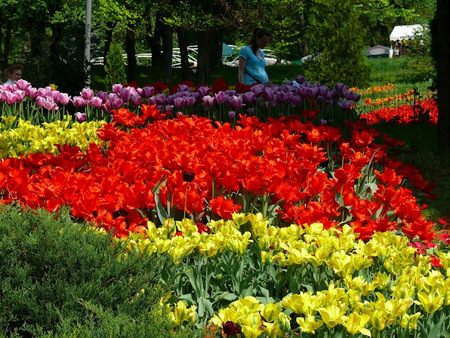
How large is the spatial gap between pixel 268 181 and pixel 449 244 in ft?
3.58

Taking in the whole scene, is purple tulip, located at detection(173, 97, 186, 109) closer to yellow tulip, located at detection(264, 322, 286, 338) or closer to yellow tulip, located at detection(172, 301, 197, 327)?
yellow tulip, located at detection(172, 301, 197, 327)

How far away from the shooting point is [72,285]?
8.05 feet

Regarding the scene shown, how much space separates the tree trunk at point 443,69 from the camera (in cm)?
802

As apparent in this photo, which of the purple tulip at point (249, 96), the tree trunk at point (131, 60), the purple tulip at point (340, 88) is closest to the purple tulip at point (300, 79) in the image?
the purple tulip at point (340, 88)

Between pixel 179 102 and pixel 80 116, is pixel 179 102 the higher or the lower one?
the higher one

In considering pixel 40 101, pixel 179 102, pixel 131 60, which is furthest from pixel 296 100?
pixel 131 60

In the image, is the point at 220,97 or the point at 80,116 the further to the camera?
the point at 80,116

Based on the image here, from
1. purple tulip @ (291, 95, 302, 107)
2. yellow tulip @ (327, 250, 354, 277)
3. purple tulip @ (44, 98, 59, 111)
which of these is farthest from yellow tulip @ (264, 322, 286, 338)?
purple tulip @ (44, 98, 59, 111)

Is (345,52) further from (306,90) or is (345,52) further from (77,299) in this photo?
(77,299)

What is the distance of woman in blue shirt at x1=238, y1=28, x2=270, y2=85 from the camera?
8688mm

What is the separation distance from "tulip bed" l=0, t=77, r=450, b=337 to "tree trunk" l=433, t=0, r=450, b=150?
123 inches

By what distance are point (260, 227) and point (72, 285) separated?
1.05 metres

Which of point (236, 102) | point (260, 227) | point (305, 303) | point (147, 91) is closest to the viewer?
point (305, 303)

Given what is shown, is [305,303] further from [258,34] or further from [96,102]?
[258,34]
